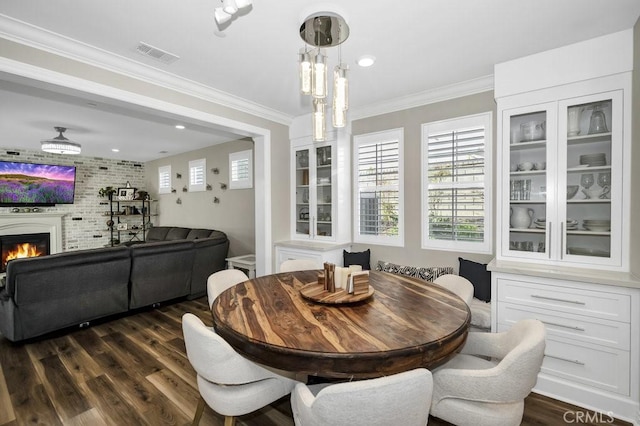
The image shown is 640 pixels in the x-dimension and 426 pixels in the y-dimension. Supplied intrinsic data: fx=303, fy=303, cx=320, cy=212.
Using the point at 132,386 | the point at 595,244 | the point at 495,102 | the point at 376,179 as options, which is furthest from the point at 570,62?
the point at 132,386

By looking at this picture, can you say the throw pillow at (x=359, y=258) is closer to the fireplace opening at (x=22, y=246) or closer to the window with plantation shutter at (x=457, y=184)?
the window with plantation shutter at (x=457, y=184)

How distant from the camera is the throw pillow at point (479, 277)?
9.41 ft

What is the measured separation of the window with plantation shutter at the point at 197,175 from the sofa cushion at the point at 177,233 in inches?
35.8

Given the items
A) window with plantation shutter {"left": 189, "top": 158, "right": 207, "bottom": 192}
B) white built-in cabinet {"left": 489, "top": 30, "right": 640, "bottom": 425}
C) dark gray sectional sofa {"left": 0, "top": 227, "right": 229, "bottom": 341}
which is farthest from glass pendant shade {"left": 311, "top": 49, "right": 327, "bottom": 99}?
window with plantation shutter {"left": 189, "top": 158, "right": 207, "bottom": 192}

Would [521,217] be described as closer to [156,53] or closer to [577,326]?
[577,326]

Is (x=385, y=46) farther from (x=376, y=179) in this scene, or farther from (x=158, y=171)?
(x=158, y=171)

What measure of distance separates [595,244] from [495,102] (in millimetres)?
1506

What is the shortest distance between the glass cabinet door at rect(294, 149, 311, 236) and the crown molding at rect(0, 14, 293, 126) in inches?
41.3

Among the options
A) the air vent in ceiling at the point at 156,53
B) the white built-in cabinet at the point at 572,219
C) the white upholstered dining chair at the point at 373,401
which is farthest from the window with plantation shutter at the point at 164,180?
the white upholstered dining chair at the point at 373,401

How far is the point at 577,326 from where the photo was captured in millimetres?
2164

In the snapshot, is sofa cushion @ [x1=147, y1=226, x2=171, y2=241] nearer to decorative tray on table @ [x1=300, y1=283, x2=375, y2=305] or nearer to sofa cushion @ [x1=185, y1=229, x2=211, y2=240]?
sofa cushion @ [x1=185, y1=229, x2=211, y2=240]

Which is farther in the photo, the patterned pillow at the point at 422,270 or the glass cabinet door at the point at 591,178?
the patterned pillow at the point at 422,270

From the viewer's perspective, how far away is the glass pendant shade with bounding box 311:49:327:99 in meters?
1.73

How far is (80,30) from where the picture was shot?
2166 mm
